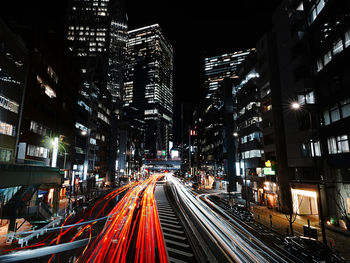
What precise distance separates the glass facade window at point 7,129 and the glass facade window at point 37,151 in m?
4.76

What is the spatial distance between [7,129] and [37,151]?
9461mm

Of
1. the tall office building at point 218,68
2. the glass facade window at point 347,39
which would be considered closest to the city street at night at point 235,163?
the glass facade window at point 347,39

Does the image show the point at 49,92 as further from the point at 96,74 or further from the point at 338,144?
the point at 96,74

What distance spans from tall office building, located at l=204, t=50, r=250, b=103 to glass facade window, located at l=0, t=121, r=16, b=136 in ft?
531

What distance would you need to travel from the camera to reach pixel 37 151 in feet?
121

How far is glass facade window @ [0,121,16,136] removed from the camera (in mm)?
27305

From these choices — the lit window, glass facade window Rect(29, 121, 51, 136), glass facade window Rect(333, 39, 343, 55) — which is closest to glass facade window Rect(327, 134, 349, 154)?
glass facade window Rect(333, 39, 343, 55)

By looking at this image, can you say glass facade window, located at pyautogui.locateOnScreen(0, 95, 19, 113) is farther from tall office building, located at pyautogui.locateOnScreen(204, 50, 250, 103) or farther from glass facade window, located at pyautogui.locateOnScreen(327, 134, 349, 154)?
tall office building, located at pyautogui.locateOnScreen(204, 50, 250, 103)

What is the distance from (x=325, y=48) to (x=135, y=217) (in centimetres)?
3387

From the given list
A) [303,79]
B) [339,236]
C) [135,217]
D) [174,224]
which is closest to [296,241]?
[339,236]

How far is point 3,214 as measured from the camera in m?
20.1

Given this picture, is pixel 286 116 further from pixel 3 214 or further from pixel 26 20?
pixel 26 20

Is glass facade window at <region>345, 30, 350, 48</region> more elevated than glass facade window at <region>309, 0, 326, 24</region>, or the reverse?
glass facade window at <region>309, 0, 326, 24</region>

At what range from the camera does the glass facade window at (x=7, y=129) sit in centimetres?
2730
